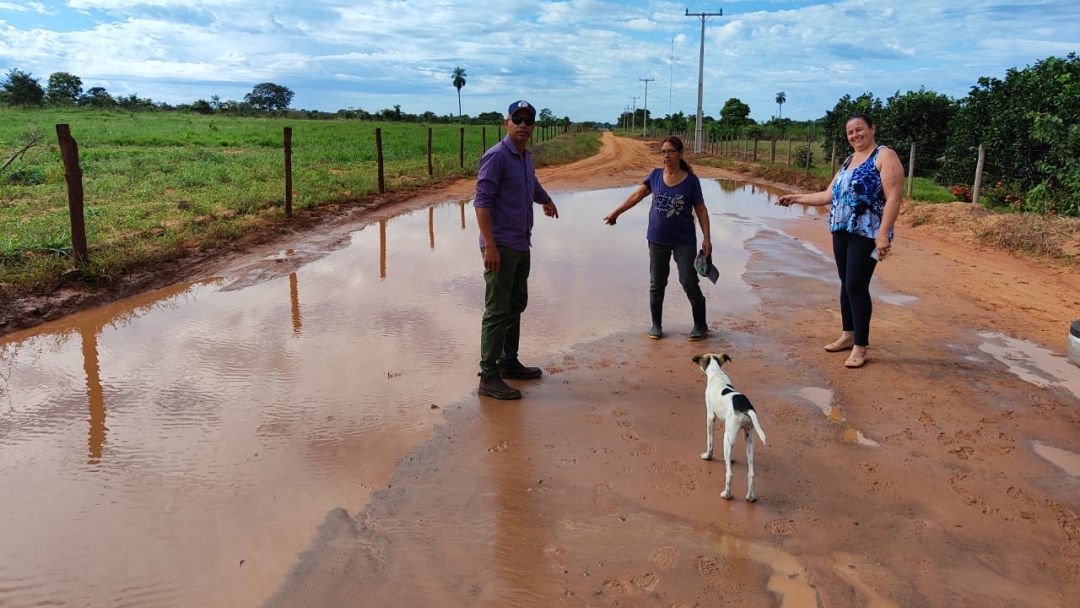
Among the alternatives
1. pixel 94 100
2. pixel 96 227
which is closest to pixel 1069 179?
pixel 96 227

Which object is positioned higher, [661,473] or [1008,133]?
[1008,133]

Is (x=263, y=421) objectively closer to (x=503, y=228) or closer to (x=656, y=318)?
(x=503, y=228)

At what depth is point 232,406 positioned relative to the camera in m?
4.56

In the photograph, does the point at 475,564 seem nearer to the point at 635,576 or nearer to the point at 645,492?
the point at 635,576

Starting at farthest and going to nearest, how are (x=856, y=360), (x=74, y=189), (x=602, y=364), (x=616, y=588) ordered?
(x=74, y=189)
(x=602, y=364)
(x=856, y=360)
(x=616, y=588)

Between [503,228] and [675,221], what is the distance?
5.86 ft

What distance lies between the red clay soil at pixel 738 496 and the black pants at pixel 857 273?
1.18ft

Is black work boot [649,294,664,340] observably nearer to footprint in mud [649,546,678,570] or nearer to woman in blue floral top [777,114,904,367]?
woman in blue floral top [777,114,904,367]

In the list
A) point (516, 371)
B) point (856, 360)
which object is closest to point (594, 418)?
point (516, 371)

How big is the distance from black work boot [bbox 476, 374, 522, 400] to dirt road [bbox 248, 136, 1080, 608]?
93 millimetres

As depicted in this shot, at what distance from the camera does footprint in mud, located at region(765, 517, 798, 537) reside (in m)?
3.10

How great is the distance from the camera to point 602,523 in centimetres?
320

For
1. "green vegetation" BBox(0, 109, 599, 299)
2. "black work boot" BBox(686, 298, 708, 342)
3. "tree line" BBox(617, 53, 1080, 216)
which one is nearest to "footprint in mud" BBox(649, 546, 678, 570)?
"black work boot" BBox(686, 298, 708, 342)

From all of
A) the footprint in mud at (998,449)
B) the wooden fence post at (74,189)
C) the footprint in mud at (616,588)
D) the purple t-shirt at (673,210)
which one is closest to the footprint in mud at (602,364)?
the purple t-shirt at (673,210)
